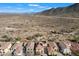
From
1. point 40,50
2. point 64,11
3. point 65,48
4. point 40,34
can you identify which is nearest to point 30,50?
point 40,50

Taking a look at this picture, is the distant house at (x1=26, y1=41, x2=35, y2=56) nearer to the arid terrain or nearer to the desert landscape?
the desert landscape

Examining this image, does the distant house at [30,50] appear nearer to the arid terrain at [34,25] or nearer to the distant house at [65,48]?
the arid terrain at [34,25]

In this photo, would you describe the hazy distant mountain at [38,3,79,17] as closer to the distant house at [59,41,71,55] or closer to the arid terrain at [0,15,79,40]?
the arid terrain at [0,15,79,40]

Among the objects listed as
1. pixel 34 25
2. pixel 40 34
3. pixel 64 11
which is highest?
pixel 64 11

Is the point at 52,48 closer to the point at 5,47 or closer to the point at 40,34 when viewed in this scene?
the point at 40,34

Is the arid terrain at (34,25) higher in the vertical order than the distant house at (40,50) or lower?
higher

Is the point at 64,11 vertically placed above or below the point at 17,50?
above

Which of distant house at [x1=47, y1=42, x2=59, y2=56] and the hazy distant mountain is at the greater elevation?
the hazy distant mountain

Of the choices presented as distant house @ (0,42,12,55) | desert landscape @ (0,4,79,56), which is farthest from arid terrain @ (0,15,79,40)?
distant house @ (0,42,12,55)

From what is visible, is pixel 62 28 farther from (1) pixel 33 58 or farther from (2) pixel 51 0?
(1) pixel 33 58

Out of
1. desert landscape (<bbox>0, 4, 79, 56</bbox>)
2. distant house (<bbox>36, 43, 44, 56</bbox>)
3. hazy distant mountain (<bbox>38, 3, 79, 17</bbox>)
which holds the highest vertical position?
hazy distant mountain (<bbox>38, 3, 79, 17</bbox>)

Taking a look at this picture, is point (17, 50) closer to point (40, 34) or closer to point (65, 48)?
point (40, 34)

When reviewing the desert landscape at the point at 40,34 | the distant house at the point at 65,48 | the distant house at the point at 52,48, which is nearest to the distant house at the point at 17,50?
the desert landscape at the point at 40,34
